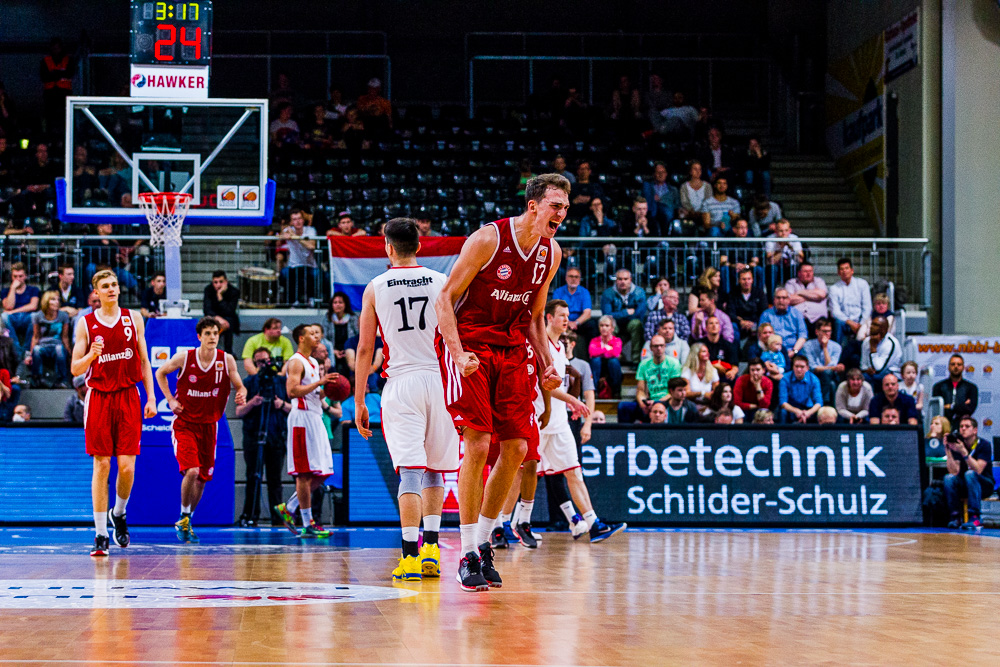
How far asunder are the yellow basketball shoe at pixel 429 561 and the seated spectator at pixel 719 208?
12104mm

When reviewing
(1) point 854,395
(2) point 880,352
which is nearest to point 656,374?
(1) point 854,395

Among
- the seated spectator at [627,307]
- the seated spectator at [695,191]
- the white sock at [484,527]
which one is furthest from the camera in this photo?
the seated spectator at [695,191]

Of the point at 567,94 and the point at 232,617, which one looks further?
the point at 567,94

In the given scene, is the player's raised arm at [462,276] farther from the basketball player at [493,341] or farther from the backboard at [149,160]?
the backboard at [149,160]

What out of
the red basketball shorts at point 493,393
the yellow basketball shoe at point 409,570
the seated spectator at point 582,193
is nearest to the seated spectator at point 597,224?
the seated spectator at point 582,193

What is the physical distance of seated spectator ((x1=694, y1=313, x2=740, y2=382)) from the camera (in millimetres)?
14664

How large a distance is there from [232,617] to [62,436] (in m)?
7.82

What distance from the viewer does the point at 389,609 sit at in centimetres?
540

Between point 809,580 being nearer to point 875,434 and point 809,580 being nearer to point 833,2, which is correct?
point 875,434

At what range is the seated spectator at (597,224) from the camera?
17484mm

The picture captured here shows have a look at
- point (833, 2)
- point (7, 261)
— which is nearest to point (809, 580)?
point (7, 261)

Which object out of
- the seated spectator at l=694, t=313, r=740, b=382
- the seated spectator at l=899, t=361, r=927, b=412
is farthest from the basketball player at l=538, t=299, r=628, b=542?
the seated spectator at l=899, t=361, r=927, b=412

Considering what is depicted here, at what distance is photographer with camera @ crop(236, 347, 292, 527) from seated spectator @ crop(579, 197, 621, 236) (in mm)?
6473

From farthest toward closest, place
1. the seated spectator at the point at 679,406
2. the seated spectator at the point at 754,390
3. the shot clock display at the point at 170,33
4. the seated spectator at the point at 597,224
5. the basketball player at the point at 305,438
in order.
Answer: the seated spectator at the point at 597,224, the seated spectator at the point at 754,390, the seated spectator at the point at 679,406, the shot clock display at the point at 170,33, the basketball player at the point at 305,438
